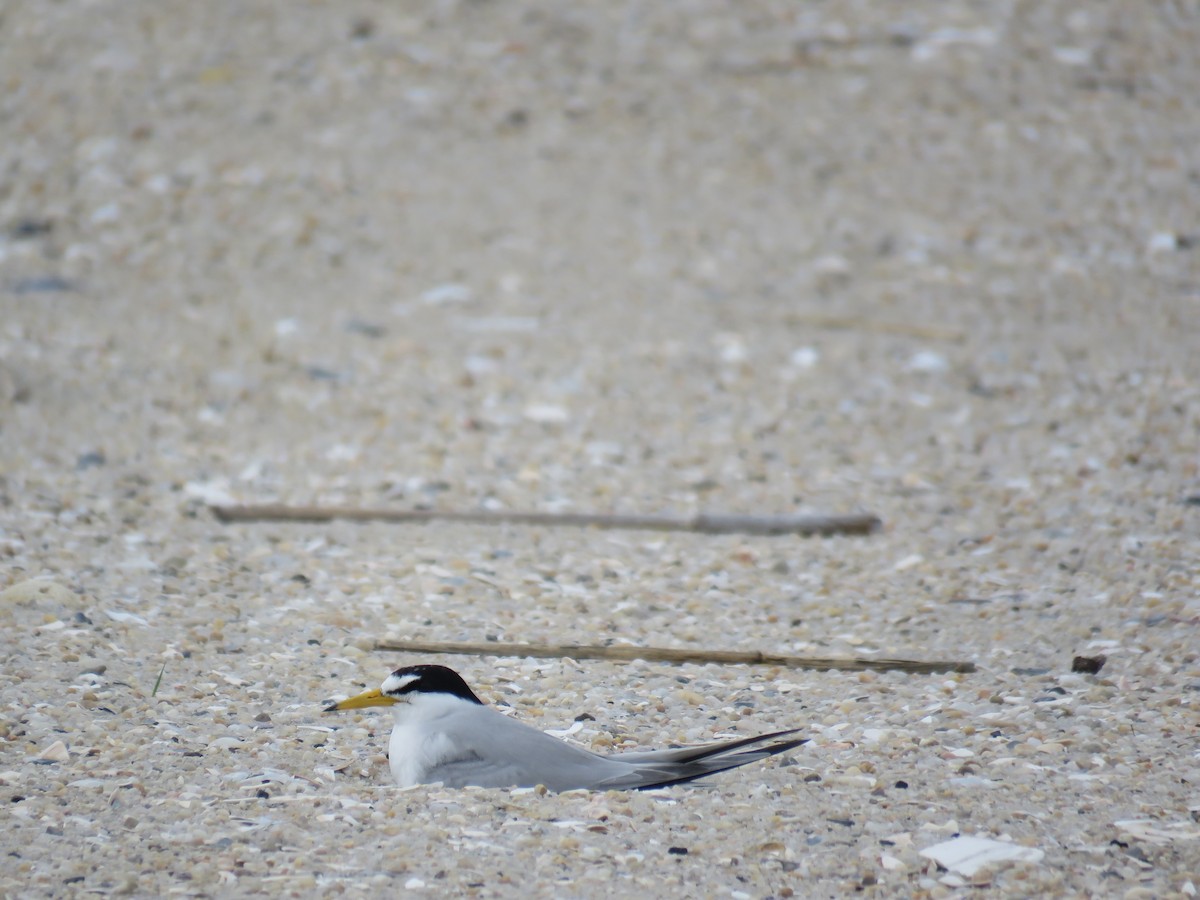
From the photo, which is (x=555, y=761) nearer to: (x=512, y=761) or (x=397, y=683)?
(x=512, y=761)

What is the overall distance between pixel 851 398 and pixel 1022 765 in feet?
11.4

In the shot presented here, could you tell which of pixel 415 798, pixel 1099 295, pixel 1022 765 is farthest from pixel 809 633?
pixel 1099 295

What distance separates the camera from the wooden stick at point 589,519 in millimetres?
5449

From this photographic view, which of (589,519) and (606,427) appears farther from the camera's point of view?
(606,427)

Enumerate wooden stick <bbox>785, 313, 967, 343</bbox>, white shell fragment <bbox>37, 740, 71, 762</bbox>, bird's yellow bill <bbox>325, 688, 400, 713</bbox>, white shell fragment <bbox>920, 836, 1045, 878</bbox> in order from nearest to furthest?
white shell fragment <bbox>920, 836, 1045, 878</bbox>, white shell fragment <bbox>37, 740, 71, 762</bbox>, bird's yellow bill <bbox>325, 688, 400, 713</bbox>, wooden stick <bbox>785, 313, 967, 343</bbox>

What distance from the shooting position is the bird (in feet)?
11.1

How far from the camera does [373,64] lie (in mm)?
9883

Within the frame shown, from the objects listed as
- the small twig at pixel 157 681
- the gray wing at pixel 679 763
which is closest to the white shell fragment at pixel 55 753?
the small twig at pixel 157 681

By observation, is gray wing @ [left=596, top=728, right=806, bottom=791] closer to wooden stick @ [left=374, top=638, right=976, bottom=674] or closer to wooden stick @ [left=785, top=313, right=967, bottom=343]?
wooden stick @ [left=374, top=638, right=976, bottom=674]

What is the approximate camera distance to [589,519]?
18.1 ft

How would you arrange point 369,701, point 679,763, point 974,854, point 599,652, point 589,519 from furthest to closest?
point 589,519
point 599,652
point 369,701
point 679,763
point 974,854

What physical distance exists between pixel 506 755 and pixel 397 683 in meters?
0.39

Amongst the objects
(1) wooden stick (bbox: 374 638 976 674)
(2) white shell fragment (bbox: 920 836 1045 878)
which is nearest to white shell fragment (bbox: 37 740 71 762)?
(1) wooden stick (bbox: 374 638 976 674)

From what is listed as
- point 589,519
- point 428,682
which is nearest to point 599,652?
point 428,682
